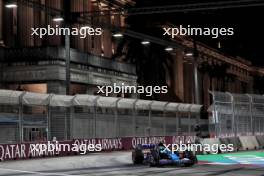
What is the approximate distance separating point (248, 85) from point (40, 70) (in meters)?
98.0

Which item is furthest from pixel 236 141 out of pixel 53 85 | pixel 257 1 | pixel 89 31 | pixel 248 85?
pixel 248 85

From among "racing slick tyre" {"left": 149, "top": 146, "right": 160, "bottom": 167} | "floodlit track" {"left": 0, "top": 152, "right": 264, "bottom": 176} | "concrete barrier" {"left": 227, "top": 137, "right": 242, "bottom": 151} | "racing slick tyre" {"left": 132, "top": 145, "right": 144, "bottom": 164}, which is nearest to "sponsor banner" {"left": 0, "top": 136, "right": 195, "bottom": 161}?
"floodlit track" {"left": 0, "top": 152, "right": 264, "bottom": 176}

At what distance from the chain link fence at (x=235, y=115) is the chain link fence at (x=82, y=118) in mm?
5774

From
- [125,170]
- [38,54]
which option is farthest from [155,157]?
[38,54]

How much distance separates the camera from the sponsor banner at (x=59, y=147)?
2731 centimetres

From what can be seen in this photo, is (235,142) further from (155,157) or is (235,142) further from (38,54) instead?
(38,54)

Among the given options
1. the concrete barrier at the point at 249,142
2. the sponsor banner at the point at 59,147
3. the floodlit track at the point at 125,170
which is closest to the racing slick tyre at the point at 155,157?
the floodlit track at the point at 125,170

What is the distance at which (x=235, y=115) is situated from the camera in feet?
113

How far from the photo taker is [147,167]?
21656 millimetres

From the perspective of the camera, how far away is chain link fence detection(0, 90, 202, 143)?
28266 millimetres

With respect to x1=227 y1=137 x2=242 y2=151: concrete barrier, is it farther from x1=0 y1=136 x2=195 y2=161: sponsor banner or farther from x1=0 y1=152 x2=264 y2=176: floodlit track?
x1=0 y1=152 x2=264 y2=176: floodlit track

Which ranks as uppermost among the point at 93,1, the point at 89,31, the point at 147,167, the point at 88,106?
the point at 93,1

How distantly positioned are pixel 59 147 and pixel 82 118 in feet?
8.86

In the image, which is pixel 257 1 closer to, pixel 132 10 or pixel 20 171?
pixel 132 10
